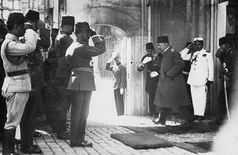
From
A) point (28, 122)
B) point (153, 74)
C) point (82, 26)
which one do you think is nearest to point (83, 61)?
point (82, 26)

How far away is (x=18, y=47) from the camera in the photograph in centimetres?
504

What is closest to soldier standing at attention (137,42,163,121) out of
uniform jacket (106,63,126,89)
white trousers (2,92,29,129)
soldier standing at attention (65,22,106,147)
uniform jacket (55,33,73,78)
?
uniform jacket (106,63,126,89)

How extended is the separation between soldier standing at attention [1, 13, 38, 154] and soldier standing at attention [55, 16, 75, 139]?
6.87 feet

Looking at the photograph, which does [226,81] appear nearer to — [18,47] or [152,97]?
[152,97]

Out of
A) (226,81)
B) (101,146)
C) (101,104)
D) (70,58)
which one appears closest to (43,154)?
(101,146)

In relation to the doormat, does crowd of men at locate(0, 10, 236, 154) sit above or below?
above

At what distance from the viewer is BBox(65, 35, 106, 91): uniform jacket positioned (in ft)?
20.5

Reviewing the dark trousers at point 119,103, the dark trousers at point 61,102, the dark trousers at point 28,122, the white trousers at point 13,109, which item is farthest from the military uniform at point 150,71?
the white trousers at point 13,109

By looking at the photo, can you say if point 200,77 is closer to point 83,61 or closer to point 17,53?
point 83,61

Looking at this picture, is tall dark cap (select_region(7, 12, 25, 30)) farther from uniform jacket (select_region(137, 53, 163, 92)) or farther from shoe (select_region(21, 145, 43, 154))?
uniform jacket (select_region(137, 53, 163, 92))

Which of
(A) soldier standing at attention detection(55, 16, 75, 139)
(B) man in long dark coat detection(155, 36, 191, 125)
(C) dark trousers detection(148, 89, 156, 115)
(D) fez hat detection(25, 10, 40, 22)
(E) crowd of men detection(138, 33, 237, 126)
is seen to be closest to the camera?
(D) fez hat detection(25, 10, 40, 22)

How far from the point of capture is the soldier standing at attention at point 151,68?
1080 centimetres

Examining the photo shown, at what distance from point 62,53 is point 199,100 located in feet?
13.3

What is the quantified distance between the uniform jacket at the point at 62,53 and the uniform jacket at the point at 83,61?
3.07 feet
